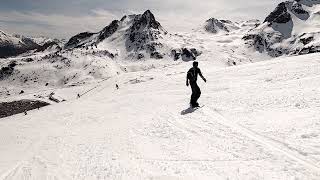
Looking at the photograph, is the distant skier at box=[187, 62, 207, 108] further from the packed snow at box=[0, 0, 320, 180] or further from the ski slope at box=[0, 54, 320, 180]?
the ski slope at box=[0, 54, 320, 180]

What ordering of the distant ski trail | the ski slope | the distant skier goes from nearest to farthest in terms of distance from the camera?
the distant ski trail, the ski slope, the distant skier

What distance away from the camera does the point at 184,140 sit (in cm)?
1340

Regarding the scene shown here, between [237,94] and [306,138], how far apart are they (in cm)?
1069

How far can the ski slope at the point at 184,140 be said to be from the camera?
10305 millimetres

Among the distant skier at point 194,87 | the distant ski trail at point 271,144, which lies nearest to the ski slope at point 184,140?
the distant ski trail at point 271,144

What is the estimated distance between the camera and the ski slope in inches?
406

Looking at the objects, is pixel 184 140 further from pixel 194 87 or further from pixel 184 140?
pixel 194 87

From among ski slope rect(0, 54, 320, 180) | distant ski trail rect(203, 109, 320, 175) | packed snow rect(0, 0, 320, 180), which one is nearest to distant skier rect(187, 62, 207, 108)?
packed snow rect(0, 0, 320, 180)

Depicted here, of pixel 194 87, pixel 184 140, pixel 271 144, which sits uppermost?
pixel 194 87

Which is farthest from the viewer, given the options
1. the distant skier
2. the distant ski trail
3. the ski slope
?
the distant skier

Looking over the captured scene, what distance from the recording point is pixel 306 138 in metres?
11.6

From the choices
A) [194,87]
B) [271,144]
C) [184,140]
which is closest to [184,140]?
[184,140]

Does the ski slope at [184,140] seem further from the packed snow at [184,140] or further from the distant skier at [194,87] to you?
the distant skier at [194,87]

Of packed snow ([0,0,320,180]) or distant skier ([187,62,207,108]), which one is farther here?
distant skier ([187,62,207,108])
